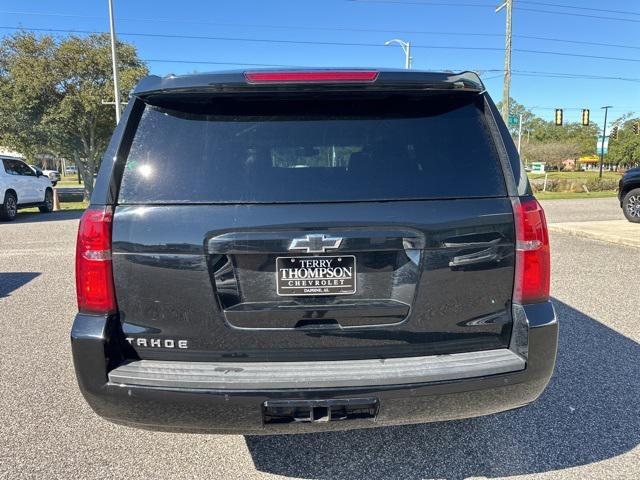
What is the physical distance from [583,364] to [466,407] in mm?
2218

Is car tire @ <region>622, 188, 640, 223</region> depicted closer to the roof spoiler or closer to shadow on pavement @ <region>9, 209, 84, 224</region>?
the roof spoiler

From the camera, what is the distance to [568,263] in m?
7.54

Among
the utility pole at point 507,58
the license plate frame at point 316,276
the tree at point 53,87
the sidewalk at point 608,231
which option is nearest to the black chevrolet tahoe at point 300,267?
the license plate frame at point 316,276

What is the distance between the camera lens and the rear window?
6.67 feet

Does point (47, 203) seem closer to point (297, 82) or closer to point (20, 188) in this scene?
point (20, 188)

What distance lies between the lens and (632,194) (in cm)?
1152

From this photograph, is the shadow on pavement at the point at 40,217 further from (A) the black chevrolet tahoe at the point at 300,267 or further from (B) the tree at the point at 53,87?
(A) the black chevrolet tahoe at the point at 300,267

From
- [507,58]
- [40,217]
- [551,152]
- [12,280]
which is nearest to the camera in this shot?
[12,280]

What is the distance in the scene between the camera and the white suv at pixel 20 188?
13977mm

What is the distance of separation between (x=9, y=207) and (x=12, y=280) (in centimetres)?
911

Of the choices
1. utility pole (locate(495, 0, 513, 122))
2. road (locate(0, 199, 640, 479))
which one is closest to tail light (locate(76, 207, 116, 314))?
road (locate(0, 199, 640, 479))

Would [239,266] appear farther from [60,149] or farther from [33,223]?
[60,149]

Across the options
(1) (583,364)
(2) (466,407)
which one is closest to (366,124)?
(2) (466,407)

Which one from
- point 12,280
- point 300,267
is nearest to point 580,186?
point 12,280
